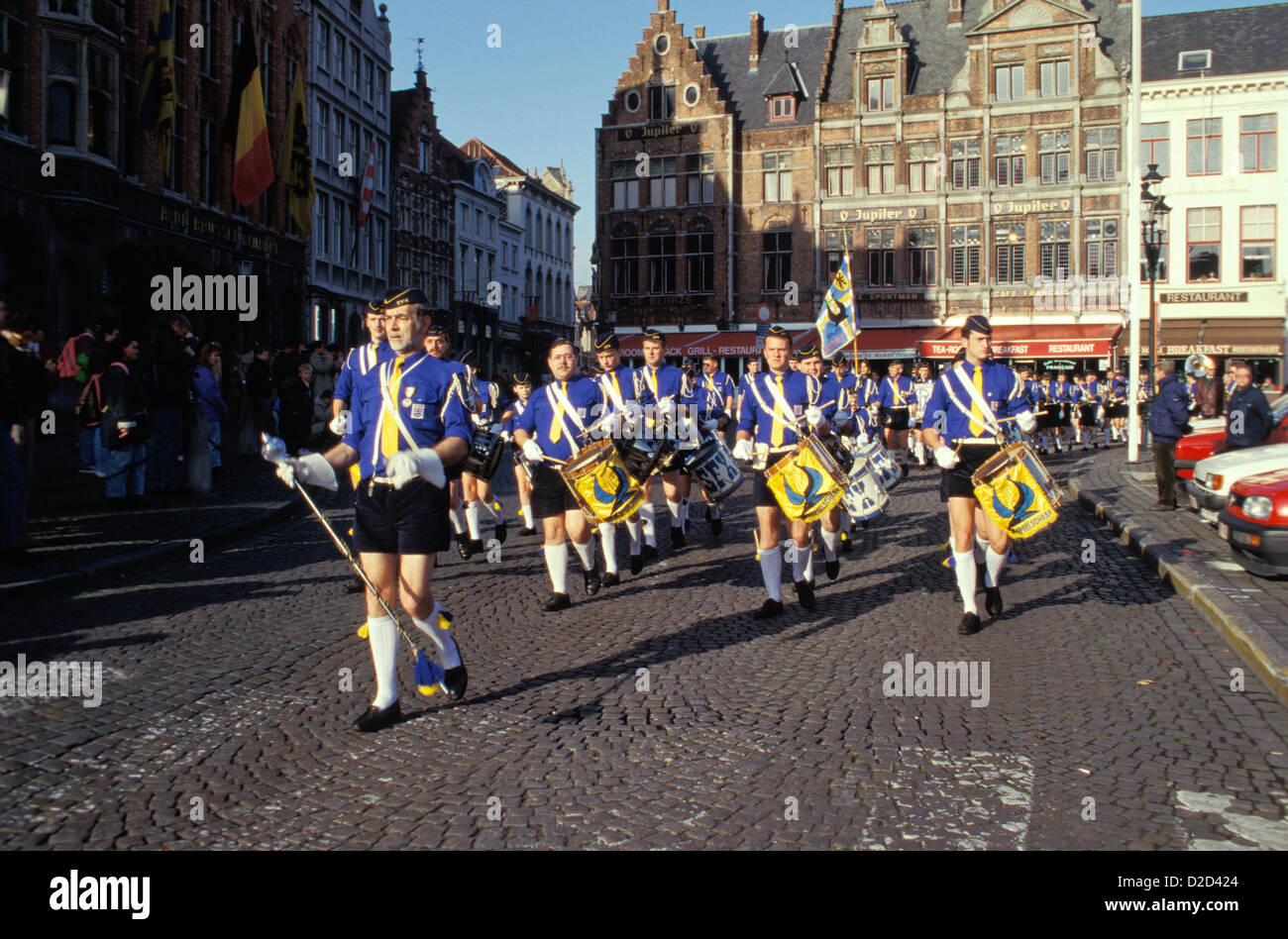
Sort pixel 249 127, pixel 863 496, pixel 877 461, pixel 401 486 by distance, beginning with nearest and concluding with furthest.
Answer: pixel 401 486
pixel 863 496
pixel 877 461
pixel 249 127

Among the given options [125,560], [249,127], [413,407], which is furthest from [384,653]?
[249,127]

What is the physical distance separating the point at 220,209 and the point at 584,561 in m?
26.5

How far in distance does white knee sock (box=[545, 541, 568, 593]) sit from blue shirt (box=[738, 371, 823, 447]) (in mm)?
1694

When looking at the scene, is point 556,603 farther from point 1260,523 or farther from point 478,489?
point 1260,523

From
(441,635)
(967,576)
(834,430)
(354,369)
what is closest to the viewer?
(441,635)

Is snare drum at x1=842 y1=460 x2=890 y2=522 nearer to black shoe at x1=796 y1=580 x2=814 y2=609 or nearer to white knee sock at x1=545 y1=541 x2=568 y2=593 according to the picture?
black shoe at x1=796 y1=580 x2=814 y2=609

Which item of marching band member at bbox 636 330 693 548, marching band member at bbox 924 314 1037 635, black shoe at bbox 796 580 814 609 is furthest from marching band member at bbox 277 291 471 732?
marching band member at bbox 636 330 693 548

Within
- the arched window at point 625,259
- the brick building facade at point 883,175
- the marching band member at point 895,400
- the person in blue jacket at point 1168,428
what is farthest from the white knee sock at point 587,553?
the arched window at point 625,259

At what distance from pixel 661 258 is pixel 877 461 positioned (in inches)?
1605

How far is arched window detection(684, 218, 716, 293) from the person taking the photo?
5025 centimetres

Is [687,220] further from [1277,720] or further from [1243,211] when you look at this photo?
[1277,720]

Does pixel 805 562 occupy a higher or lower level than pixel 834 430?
lower

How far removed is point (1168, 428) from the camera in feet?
45.3

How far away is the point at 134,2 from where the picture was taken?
2678 cm
